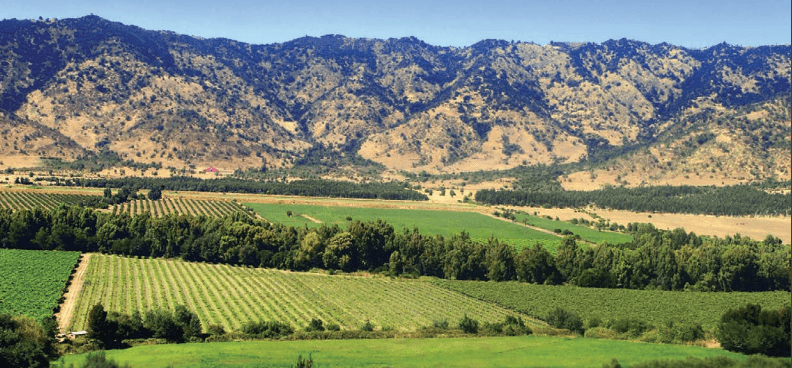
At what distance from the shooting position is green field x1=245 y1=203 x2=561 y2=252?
150000mm

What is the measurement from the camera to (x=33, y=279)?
87750 mm

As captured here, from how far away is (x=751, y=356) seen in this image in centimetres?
5081

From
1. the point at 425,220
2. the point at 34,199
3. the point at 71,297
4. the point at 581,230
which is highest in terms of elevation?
the point at 581,230

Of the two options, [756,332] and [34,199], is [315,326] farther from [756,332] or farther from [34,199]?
[34,199]

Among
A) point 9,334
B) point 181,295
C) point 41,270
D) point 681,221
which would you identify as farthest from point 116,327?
point 681,221

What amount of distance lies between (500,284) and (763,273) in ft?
133

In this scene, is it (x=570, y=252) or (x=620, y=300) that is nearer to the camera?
(x=620, y=300)

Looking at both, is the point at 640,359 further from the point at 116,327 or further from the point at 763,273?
the point at 763,273

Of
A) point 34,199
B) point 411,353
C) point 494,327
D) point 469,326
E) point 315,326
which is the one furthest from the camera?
point 34,199

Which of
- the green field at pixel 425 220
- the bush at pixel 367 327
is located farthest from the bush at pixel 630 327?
the green field at pixel 425 220

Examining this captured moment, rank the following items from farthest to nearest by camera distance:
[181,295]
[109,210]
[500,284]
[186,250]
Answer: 1. [109,210]
2. [186,250]
3. [500,284]
4. [181,295]

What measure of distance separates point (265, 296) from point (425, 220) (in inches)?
3654

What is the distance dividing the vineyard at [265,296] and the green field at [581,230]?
6225cm

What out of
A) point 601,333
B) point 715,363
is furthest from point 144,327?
point 715,363
